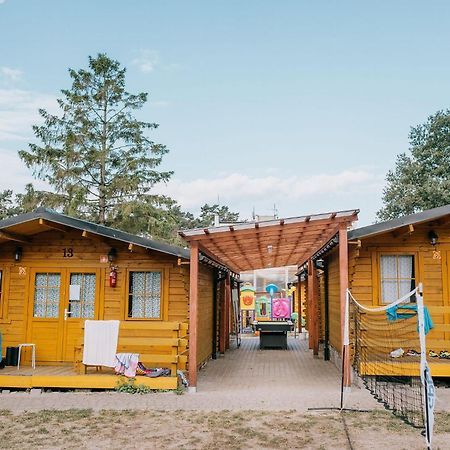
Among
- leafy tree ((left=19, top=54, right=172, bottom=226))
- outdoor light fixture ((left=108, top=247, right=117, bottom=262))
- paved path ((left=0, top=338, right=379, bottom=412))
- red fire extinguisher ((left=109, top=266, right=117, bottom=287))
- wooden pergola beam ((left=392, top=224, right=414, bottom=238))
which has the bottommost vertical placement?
paved path ((left=0, top=338, right=379, bottom=412))

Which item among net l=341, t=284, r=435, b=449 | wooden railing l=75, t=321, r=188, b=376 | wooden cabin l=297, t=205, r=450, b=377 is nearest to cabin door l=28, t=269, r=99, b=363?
wooden railing l=75, t=321, r=188, b=376

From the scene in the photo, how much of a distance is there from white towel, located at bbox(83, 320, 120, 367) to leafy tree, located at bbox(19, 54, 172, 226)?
13.5 metres

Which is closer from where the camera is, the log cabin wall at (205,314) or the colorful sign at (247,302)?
the log cabin wall at (205,314)

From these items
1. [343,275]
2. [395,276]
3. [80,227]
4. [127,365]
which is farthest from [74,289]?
[395,276]

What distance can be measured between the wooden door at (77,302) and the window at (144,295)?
70 cm

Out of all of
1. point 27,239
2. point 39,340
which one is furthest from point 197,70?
point 39,340

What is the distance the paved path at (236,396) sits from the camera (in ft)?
25.2

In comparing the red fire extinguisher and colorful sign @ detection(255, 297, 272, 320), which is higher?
the red fire extinguisher

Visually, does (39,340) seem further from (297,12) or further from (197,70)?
(197,70)

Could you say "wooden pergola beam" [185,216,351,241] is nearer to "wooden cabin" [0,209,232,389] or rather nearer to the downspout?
"wooden cabin" [0,209,232,389]

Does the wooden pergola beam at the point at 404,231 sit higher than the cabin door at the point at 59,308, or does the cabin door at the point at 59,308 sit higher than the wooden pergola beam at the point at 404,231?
the wooden pergola beam at the point at 404,231

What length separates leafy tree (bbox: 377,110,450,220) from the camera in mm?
30812

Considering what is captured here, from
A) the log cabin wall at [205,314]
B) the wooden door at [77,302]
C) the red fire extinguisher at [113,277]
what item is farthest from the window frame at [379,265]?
the wooden door at [77,302]

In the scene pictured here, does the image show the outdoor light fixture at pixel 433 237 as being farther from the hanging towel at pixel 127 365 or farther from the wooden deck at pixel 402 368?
the hanging towel at pixel 127 365
